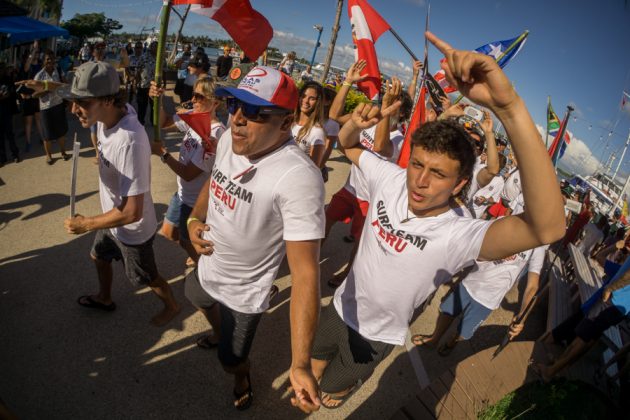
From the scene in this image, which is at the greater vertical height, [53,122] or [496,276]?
[496,276]

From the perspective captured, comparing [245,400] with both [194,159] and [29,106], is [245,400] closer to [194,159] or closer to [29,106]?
[194,159]

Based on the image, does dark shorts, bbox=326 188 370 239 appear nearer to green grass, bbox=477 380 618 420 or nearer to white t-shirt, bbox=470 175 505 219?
white t-shirt, bbox=470 175 505 219

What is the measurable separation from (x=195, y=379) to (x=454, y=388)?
2078mm

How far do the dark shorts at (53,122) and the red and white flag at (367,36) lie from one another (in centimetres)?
561

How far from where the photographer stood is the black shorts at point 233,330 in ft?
7.36

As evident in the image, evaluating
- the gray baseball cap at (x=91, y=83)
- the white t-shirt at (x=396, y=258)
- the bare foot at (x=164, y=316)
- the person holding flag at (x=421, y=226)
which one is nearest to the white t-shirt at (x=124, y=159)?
the gray baseball cap at (x=91, y=83)

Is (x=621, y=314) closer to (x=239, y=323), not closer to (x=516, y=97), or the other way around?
(x=516, y=97)

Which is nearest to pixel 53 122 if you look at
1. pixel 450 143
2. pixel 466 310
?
pixel 450 143

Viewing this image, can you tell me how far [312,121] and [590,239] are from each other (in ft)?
29.5

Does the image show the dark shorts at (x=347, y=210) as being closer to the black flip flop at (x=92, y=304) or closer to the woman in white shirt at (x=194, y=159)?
the woman in white shirt at (x=194, y=159)

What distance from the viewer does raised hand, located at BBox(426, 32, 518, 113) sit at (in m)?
1.11

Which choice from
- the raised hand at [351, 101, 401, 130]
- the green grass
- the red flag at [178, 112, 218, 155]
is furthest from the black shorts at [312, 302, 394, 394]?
the red flag at [178, 112, 218, 155]

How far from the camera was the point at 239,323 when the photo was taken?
2.24 metres

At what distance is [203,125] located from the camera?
3.20 m
